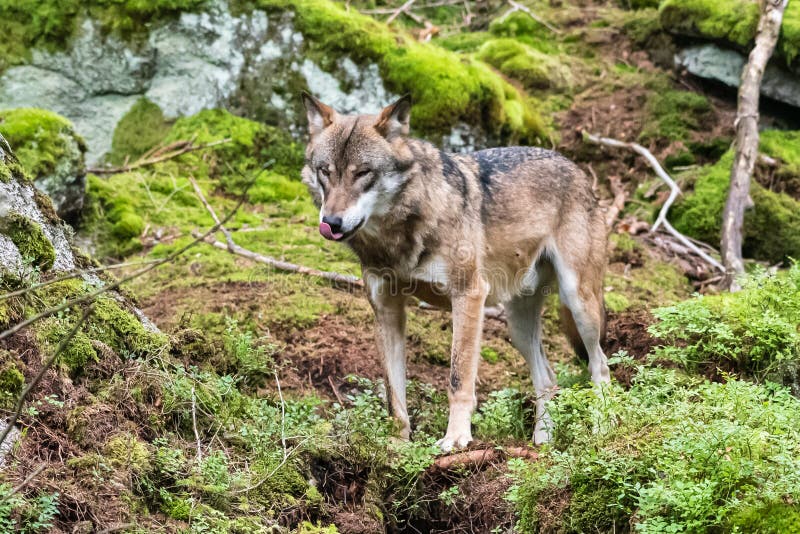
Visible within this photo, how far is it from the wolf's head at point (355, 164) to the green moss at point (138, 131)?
565 centimetres

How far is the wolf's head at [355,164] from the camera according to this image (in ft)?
18.7

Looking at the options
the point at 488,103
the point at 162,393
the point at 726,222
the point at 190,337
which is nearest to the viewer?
the point at 162,393

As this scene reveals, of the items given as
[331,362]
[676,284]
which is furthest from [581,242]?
[676,284]

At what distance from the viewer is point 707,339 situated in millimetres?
6348

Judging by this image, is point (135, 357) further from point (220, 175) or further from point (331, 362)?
point (220, 175)

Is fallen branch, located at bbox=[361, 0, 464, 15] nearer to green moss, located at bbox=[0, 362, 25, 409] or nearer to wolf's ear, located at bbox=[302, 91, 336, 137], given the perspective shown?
wolf's ear, located at bbox=[302, 91, 336, 137]

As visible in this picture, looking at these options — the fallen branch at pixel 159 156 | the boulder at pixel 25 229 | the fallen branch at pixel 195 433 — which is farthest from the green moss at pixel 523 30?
the fallen branch at pixel 195 433

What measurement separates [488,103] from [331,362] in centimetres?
556

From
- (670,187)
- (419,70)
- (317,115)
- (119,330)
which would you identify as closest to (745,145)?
(670,187)

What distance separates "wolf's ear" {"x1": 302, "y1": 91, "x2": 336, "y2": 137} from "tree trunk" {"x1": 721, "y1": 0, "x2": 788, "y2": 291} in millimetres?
4669

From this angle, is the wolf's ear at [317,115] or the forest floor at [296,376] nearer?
the forest floor at [296,376]

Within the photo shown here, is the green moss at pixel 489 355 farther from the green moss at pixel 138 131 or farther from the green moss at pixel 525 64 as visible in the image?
the green moss at pixel 525 64

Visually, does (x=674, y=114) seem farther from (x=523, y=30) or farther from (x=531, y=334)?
(x=531, y=334)

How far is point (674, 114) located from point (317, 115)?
797 cm
